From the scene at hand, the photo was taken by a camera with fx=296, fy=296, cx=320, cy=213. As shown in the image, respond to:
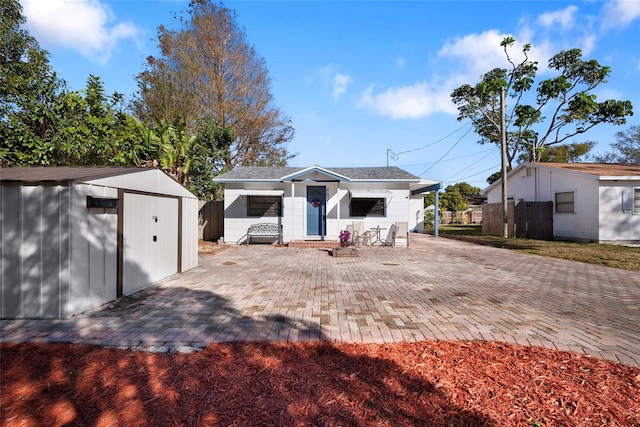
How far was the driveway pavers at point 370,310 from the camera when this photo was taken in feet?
11.8

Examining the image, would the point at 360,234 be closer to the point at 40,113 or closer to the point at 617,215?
the point at 617,215

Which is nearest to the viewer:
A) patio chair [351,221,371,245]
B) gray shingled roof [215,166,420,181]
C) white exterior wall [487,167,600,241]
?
patio chair [351,221,371,245]

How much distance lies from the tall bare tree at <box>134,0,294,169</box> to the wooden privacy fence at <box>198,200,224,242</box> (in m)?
5.81

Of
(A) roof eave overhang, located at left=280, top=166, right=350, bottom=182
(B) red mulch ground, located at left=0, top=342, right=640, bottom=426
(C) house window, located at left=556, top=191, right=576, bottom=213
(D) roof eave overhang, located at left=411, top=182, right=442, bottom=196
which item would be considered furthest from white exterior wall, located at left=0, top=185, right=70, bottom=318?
(C) house window, located at left=556, top=191, right=576, bottom=213

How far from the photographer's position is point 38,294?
416 cm

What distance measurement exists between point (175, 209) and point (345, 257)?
18.8 ft

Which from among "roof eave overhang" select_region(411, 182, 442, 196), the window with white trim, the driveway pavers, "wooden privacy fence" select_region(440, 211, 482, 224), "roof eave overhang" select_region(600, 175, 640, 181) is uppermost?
"roof eave overhang" select_region(600, 175, 640, 181)

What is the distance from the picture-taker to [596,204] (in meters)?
14.3

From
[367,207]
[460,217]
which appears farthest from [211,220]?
[460,217]

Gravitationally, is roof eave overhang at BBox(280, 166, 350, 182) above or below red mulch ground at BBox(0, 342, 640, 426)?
above

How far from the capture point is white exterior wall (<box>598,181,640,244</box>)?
1416 centimetres

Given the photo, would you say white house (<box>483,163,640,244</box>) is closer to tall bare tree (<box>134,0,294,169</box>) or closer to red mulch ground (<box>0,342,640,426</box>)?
red mulch ground (<box>0,342,640,426</box>)

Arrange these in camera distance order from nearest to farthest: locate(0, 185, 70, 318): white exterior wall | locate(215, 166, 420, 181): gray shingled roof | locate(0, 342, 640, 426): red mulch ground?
1. locate(0, 342, 640, 426): red mulch ground
2. locate(0, 185, 70, 318): white exterior wall
3. locate(215, 166, 420, 181): gray shingled roof

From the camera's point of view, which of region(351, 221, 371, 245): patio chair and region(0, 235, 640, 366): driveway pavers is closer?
region(0, 235, 640, 366): driveway pavers
